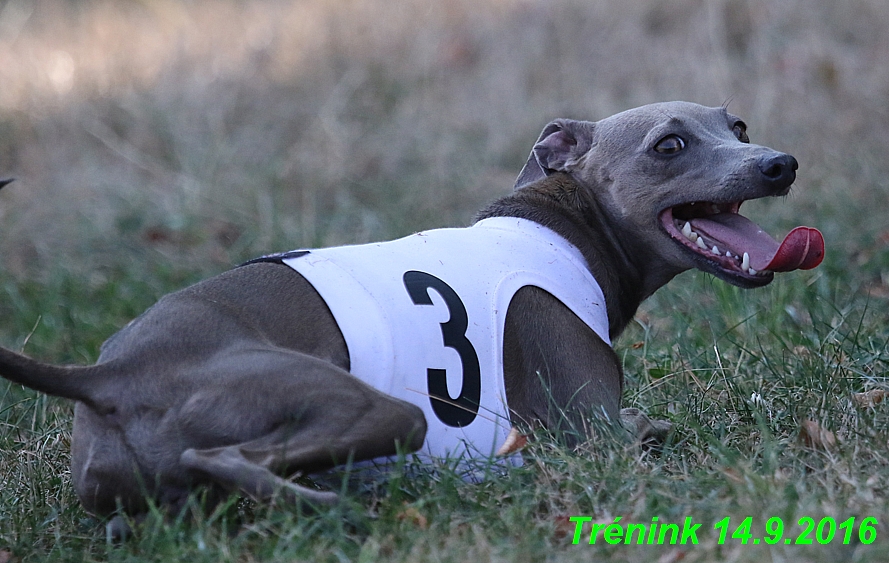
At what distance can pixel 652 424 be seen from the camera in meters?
3.69

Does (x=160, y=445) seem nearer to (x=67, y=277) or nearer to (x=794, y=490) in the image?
(x=794, y=490)

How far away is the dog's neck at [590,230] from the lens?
12.6 ft

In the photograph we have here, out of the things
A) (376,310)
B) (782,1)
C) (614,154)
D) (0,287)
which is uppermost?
(782,1)

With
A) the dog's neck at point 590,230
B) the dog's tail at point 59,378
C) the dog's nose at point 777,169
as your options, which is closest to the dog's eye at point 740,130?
the dog's nose at point 777,169

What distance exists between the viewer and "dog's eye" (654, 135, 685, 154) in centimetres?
384

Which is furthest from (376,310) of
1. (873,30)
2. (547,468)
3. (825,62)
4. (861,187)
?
(873,30)

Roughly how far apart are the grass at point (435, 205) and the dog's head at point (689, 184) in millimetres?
516

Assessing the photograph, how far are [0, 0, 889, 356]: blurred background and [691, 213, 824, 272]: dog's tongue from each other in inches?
85.1

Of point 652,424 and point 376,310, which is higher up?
point 376,310

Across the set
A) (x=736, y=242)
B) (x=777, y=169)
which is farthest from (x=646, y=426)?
(x=777, y=169)

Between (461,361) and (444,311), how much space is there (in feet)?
0.55

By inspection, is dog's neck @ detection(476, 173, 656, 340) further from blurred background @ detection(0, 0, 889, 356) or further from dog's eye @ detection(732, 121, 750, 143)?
blurred background @ detection(0, 0, 889, 356)

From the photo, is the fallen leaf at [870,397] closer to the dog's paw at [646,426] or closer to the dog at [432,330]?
the dog at [432,330]

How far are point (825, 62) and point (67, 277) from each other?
242 inches
